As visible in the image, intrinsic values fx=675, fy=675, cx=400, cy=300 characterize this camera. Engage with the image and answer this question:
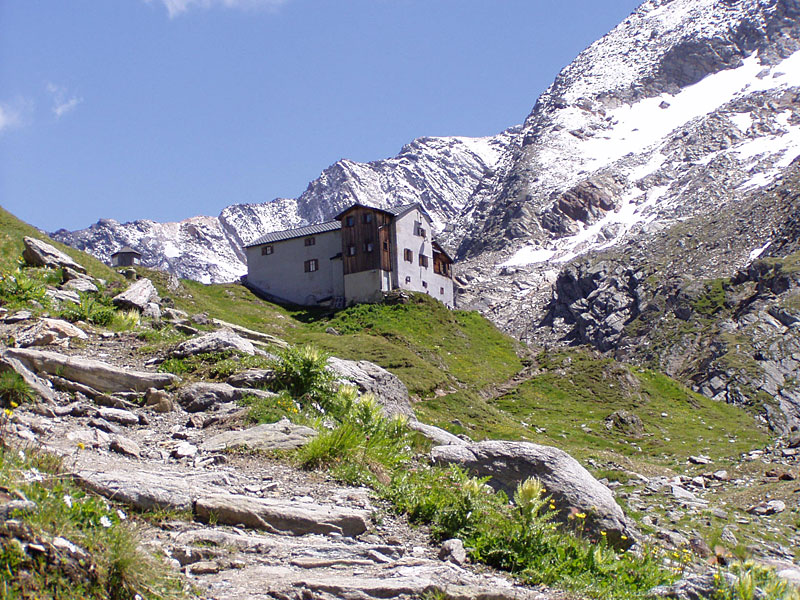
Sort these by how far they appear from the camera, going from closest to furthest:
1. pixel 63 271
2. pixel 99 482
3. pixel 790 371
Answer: pixel 99 482
pixel 63 271
pixel 790 371

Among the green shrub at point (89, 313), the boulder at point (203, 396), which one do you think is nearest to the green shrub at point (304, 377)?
the boulder at point (203, 396)

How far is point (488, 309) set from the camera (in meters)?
167

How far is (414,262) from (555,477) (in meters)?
52.9

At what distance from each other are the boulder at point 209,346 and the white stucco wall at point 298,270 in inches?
1823

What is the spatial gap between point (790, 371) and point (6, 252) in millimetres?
62923

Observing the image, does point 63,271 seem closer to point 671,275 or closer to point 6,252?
point 6,252

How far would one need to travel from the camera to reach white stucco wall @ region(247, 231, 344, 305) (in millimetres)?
64375

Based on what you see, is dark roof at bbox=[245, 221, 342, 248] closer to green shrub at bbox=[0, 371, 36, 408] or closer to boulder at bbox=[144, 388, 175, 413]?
boulder at bbox=[144, 388, 175, 413]

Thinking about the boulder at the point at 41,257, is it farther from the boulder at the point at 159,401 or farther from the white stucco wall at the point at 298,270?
the white stucco wall at the point at 298,270

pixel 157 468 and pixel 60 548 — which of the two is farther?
pixel 157 468

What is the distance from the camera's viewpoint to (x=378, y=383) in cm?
1883

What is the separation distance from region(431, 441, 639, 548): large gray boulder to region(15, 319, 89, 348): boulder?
27.9 ft

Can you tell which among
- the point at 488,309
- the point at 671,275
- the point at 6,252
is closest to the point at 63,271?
the point at 6,252

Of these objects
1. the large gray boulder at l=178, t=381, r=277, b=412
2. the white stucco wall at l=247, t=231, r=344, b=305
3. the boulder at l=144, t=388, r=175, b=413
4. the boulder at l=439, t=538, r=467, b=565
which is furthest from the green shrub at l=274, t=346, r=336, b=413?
the white stucco wall at l=247, t=231, r=344, b=305
